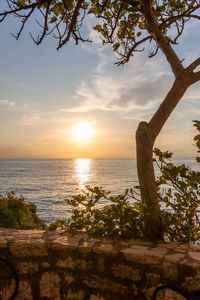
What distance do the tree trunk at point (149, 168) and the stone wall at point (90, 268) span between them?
299mm

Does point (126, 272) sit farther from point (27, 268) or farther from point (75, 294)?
point (27, 268)

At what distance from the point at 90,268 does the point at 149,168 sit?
4.95 ft

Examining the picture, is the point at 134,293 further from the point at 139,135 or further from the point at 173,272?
the point at 139,135

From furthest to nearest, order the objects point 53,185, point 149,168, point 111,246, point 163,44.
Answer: point 53,185, point 163,44, point 149,168, point 111,246

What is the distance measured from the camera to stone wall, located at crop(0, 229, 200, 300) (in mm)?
2461

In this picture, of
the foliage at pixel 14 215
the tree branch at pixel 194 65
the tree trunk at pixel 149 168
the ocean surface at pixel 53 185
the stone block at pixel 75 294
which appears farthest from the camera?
the ocean surface at pixel 53 185

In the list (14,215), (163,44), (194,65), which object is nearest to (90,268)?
(194,65)

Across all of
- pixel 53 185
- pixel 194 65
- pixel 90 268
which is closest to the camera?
pixel 90 268

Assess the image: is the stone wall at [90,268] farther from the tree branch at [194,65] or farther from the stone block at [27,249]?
the tree branch at [194,65]

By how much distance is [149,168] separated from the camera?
10.4 ft

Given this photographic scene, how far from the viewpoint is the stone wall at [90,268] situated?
246 centimetres

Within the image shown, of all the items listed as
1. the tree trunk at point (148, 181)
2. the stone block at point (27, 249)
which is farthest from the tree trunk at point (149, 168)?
the stone block at point (27, 249)

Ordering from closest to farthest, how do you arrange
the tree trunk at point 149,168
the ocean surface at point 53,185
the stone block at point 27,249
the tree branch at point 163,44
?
the stone block at point 27,249, the tree trunk at point 149,168, the tree branch at point 163,44, the ocean surface at point 53,185

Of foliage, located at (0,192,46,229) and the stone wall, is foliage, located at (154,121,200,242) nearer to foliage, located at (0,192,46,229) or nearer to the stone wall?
the stone wall
